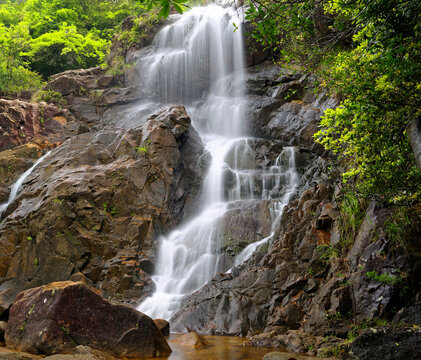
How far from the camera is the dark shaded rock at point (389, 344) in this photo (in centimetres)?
376

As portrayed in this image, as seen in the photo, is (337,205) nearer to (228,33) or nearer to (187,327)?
(187,327)

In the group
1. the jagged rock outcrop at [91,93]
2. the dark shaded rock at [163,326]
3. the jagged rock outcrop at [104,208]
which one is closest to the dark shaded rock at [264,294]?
the dark shaded rock at [163,326]

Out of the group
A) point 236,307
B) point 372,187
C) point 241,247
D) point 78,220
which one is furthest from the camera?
Answer: point 78,220

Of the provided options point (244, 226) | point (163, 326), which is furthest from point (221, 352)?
point (244, 226)

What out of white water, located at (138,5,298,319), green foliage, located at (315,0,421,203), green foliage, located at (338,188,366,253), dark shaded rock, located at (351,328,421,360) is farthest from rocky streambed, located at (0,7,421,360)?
green foliage, located at (315,0,421,203)

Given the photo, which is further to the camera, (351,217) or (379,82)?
(351,217)

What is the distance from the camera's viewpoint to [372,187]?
6270 mm

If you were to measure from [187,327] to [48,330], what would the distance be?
12.0 feet

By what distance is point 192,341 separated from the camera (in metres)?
6.65

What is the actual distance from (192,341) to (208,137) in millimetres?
13279

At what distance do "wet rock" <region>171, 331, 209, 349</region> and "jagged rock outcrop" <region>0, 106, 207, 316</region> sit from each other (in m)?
4.25

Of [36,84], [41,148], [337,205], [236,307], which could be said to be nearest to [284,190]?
[337,205]

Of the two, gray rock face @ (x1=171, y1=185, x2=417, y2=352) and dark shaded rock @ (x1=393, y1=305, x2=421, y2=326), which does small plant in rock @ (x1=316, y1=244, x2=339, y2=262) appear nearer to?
gray rock face @ (x1=171, y1=185, x2=417, y2=352)

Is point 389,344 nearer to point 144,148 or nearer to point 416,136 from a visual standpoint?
point 416,136
